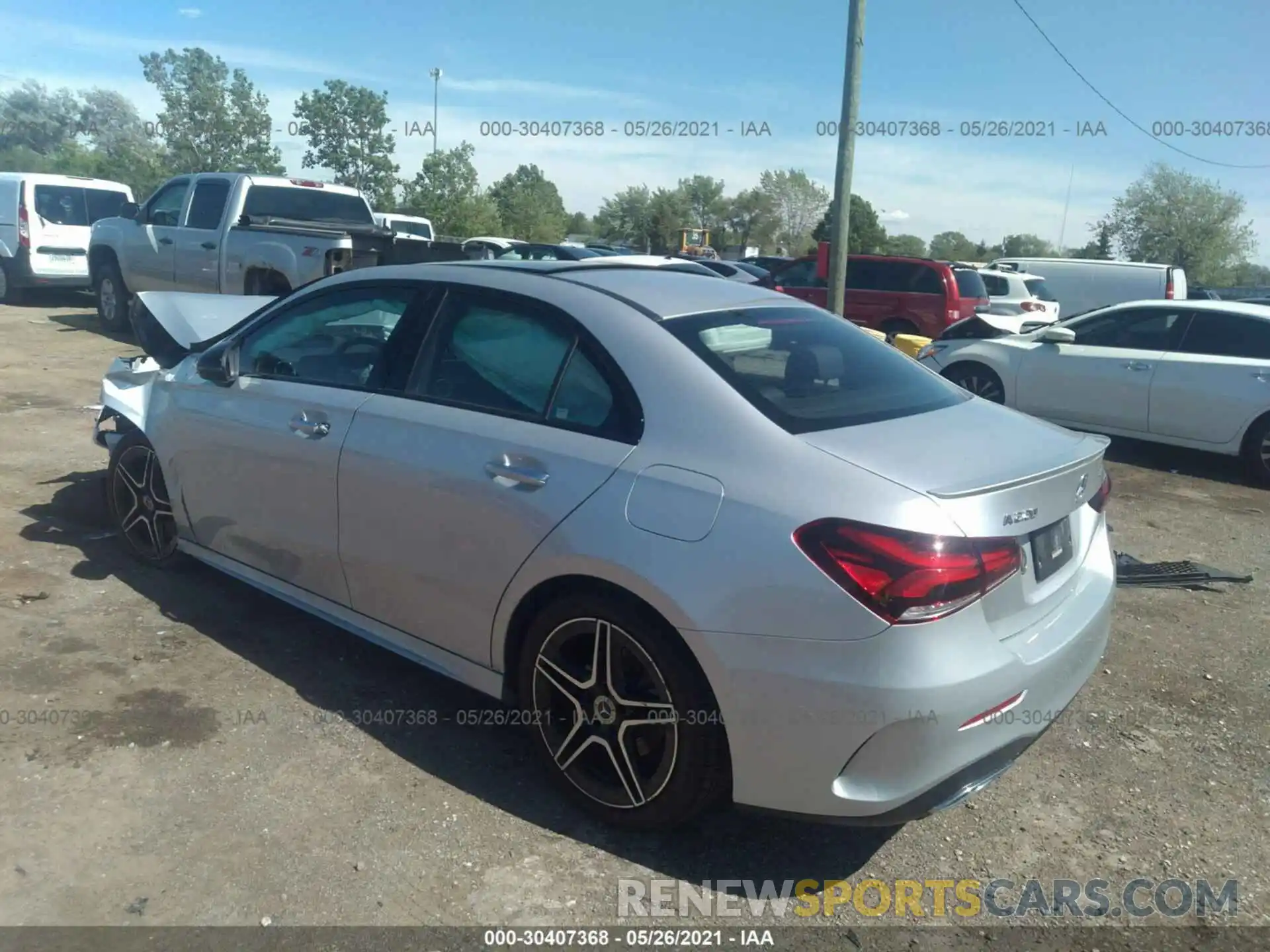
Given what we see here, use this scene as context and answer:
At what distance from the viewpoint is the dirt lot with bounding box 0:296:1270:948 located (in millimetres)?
2869

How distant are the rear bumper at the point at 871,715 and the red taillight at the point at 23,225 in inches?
623

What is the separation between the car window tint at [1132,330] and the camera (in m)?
8.90

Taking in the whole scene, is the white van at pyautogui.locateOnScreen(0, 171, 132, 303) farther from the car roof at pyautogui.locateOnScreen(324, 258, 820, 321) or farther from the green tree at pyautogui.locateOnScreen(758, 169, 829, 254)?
the green tree at pyautogui.locateOnScreen(758, 169, 829, 254)

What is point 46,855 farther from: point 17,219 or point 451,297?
point 17,219

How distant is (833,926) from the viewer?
110 inches

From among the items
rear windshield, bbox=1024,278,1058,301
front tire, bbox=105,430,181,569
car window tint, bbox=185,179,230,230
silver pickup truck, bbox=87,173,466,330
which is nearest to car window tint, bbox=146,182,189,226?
silver pickup truck, bbox=87,173,466,330

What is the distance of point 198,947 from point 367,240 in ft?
28.5

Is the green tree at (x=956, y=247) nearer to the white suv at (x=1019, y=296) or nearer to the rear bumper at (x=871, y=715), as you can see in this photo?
the white suv at (x=1019, y=296)

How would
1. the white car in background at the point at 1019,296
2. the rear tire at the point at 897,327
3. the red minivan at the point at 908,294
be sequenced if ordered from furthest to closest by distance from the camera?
the white car in background at the point at 1019,296 → the rear tire at the point at 897,327 → the red minivan at the point at 908,294

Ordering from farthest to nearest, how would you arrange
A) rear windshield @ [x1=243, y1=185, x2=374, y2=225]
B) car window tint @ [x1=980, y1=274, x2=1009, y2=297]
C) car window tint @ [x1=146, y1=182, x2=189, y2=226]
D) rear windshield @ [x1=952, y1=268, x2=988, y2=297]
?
car window tint @ [x1=980, y1=274, x2=1009, y2=297] < rear windshield @ [x1=952, y1=268, x2=988, y2=297] < car window tint @ [x1=146, y1=182, x2=189, y2=226] < rear windshield @ [x1=243, y1=185, x2=374, y2=225]

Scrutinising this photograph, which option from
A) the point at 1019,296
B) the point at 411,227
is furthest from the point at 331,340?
the point at 411,227

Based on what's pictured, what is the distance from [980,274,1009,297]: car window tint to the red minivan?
3.10 metres

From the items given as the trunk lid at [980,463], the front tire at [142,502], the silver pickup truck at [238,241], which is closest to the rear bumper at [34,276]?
the silver pickup truck at [238,241]

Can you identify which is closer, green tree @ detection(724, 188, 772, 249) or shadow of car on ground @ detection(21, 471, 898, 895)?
shadow of car on ground @ detection(21, 471, 898, 895)
